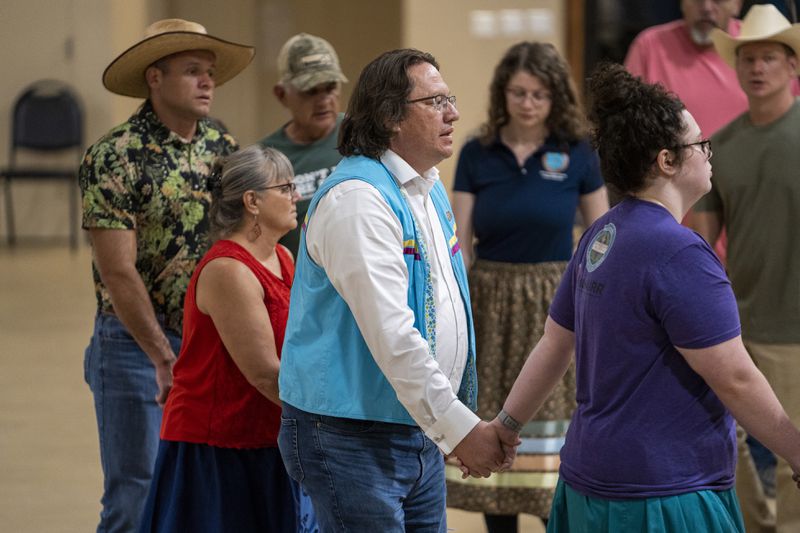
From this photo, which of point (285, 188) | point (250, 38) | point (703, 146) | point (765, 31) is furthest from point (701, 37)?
point (250, 38)

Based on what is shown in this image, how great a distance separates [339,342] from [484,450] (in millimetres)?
338

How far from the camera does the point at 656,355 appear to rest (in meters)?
2.22

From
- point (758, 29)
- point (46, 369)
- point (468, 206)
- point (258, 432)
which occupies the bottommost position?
point (46, 369)

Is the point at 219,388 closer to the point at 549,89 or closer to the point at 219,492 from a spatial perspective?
the point at 219,492

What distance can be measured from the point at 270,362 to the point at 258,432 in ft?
0.76

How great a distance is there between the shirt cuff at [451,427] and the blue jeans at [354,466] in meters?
0.12

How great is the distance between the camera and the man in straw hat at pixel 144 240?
324cm

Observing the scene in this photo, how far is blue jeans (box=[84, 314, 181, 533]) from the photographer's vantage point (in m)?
3.35

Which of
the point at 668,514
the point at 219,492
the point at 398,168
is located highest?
the point at 398,168

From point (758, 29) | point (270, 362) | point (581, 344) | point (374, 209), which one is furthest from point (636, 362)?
point (758, 29)

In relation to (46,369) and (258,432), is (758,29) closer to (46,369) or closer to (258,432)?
(258,432)

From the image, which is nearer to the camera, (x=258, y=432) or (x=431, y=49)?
(x=258, y=432)

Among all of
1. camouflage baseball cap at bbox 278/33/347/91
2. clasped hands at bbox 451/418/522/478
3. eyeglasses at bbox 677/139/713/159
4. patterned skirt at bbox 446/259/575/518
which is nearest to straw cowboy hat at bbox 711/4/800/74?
patterned skirt at bbox 446/259/575/518

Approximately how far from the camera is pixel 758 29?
3734 mm
